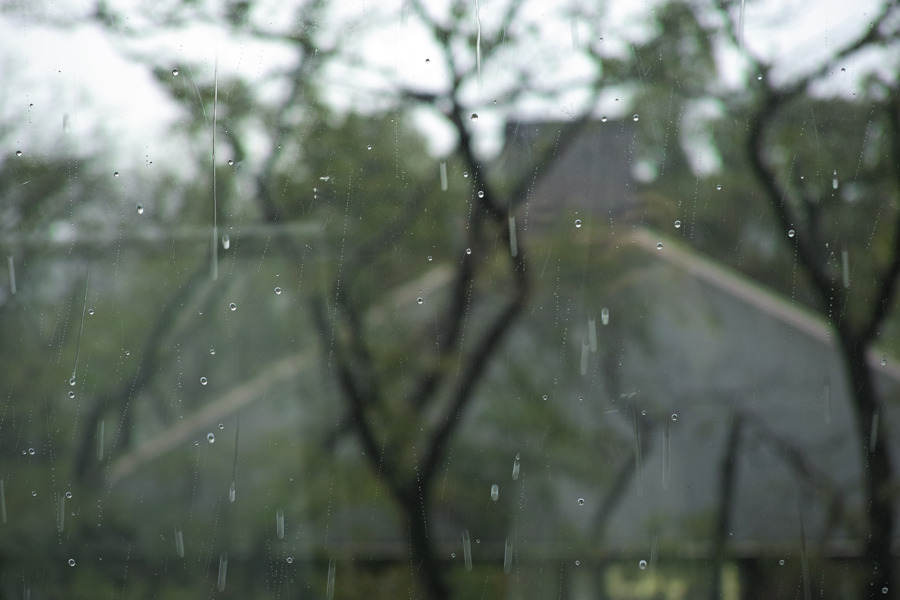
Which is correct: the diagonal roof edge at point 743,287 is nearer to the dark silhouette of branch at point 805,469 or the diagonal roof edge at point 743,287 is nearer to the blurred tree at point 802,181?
the blurred tree at point 802,181

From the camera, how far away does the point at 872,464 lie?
1.56 metres

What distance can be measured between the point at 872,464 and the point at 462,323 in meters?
1.00

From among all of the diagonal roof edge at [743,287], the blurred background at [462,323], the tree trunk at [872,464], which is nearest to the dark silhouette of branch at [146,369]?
the blurred background at [462,323]

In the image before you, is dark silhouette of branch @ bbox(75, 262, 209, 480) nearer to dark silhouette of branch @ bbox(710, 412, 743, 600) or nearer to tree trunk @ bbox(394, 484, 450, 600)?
tree trunk @ bbox(394, 484, 450, 600)

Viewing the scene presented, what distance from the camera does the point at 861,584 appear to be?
1528mm

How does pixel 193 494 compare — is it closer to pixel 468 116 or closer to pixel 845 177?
pixel 468 116

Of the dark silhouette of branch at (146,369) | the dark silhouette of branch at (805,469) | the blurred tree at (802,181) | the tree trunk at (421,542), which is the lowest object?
the tree trunk at (421,542)

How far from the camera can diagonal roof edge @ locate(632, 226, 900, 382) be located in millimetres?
1557

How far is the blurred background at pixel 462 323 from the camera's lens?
154cm

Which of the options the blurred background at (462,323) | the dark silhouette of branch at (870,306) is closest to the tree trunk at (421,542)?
the blurred background at (462,323)

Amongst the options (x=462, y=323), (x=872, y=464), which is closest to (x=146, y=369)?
(x=462, y=323)

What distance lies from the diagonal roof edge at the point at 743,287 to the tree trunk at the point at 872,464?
0.04m

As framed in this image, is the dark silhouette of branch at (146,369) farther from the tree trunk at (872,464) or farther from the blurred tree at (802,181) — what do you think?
the tree trunk at (872,464)

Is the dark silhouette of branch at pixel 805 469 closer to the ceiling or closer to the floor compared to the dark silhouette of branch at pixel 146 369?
closer to the floor
